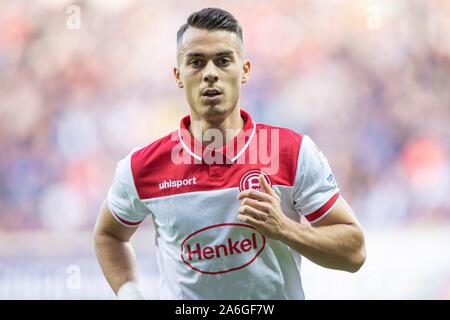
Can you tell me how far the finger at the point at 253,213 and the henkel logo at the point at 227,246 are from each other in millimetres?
176

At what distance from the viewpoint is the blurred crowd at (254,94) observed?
427cm

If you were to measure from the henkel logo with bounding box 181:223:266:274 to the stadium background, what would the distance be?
6.86 feet

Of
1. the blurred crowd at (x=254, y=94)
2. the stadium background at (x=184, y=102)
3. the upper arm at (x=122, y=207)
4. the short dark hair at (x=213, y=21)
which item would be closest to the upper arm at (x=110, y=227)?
the upper arm at (x=122, y=207)

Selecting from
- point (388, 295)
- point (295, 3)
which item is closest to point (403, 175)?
point (388, 295)

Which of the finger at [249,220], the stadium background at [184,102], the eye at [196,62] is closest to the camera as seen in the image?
the finger at [249,220]

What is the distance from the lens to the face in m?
2.10

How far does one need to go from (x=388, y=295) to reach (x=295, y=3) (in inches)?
76.3

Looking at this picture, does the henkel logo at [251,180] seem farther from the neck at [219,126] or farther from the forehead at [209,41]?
the forehead at [209,41]

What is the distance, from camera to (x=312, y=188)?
6.78 ft

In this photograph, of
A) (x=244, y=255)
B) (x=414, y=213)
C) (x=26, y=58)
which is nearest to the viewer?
(x=244, y=255)

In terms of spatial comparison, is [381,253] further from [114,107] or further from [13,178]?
[13,178]

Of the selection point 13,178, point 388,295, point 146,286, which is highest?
point 13,178

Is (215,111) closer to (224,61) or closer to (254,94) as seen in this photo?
(224,61)

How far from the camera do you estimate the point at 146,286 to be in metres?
3.88
